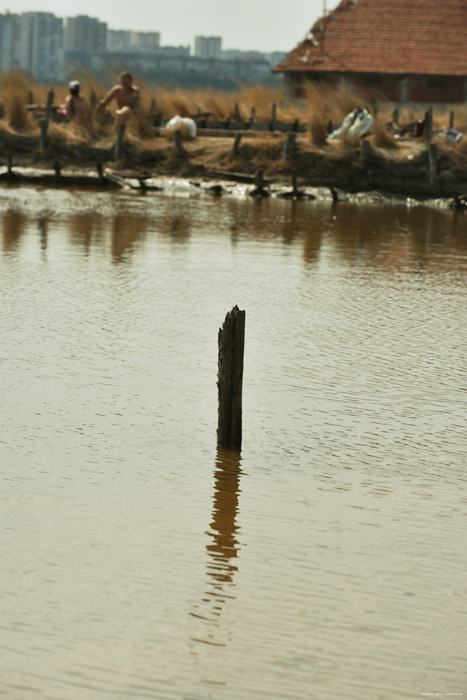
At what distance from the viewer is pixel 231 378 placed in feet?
30.1

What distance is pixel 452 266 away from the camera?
2125cm

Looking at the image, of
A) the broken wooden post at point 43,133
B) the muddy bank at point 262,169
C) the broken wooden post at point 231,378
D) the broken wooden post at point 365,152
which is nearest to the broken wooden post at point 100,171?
the muddy bank at point 262,169

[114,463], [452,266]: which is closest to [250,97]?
[452,266]

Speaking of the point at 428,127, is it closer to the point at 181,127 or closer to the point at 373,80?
the point at 181,127

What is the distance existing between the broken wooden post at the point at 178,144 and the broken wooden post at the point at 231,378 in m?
24.5

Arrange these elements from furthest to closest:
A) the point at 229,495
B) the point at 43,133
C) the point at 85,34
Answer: the point at 85,34, the point at 43,133, the point at 229,495

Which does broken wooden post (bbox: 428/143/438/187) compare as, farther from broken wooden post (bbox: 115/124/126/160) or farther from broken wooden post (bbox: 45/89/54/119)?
broken wooden post (bbox: 45/89/54/119)

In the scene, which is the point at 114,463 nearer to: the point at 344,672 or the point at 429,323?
the point at 344,672

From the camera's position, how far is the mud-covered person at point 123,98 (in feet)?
111

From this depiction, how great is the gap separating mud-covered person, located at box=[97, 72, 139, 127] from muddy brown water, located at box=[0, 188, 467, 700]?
1650 centimetres

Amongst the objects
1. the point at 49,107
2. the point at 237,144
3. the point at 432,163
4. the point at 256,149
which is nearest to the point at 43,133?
the point at 49,107

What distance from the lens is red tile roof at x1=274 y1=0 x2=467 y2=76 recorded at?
4434 centimetres

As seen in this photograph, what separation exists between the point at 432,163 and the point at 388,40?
49.0 ft

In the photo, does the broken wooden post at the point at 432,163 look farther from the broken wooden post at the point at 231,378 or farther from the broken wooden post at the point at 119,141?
the broken wooden post at the point at 231,378
